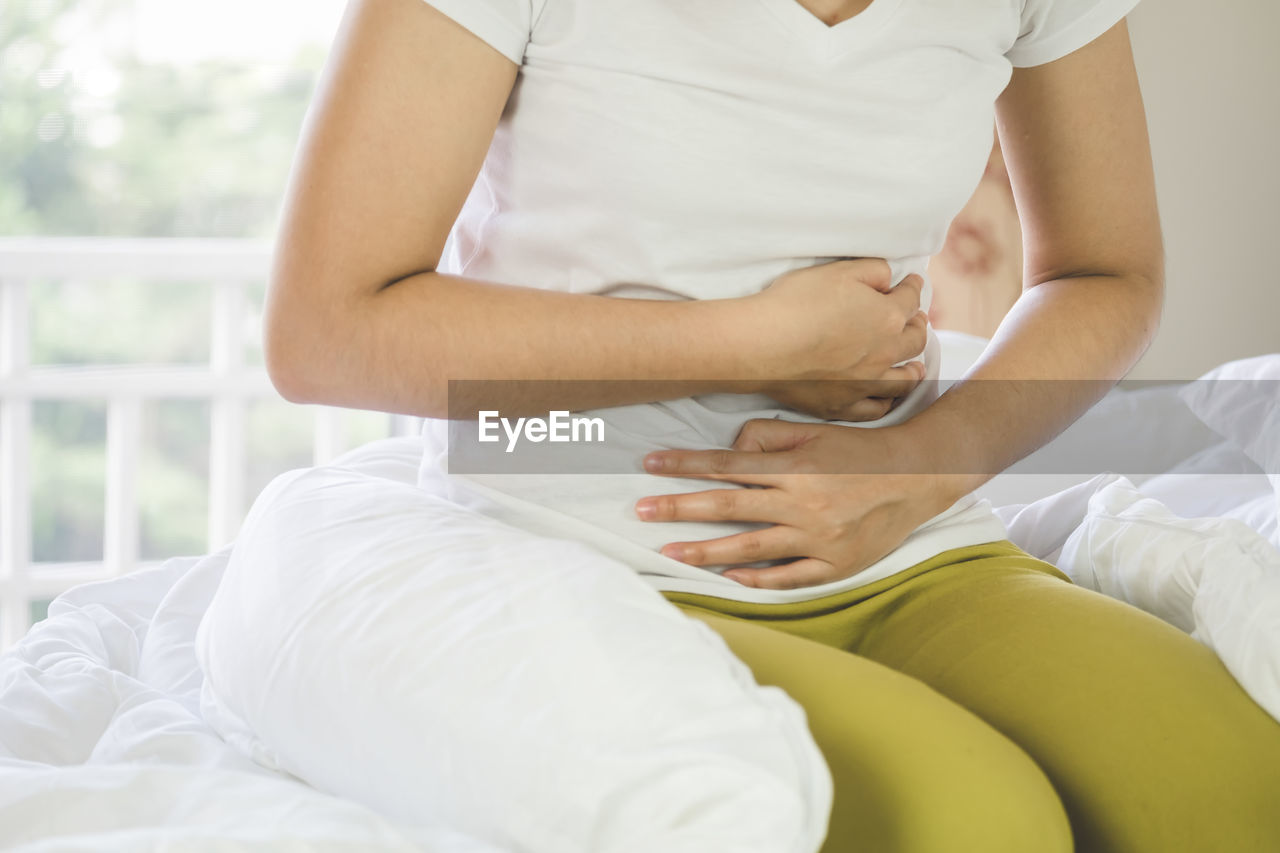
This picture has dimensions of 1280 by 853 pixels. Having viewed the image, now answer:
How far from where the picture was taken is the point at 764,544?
2.39 feet

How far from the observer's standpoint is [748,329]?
0.74 meters

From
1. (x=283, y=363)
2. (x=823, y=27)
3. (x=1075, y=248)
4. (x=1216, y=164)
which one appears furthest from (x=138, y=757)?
(x=1216, y=164)

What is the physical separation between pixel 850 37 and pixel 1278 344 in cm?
237

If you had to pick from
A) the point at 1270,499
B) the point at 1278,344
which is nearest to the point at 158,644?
the point at 1270,499

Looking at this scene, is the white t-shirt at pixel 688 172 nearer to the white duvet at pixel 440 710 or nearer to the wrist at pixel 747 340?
the wrist at pixel 747 340

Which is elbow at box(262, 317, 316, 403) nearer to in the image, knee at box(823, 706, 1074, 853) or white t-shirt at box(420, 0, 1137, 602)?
white t-shirt at box(420, 0, 1137, 602)

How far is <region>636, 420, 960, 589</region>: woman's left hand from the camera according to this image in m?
0.72

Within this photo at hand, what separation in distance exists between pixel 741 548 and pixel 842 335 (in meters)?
0.17

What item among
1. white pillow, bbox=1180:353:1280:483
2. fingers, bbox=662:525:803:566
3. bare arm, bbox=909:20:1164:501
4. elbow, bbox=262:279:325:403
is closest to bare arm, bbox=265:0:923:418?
elbow, bbox=262:279:325:403

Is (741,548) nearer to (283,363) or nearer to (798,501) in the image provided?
(798,501)

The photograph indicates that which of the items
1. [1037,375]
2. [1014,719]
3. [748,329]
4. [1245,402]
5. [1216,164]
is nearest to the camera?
[1014,719]

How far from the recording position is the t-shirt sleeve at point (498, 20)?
687 millimetres

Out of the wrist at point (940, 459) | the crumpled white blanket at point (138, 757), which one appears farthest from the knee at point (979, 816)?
the wrist at point (940, 459)

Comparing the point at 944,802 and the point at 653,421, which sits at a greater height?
the point at 653,421
